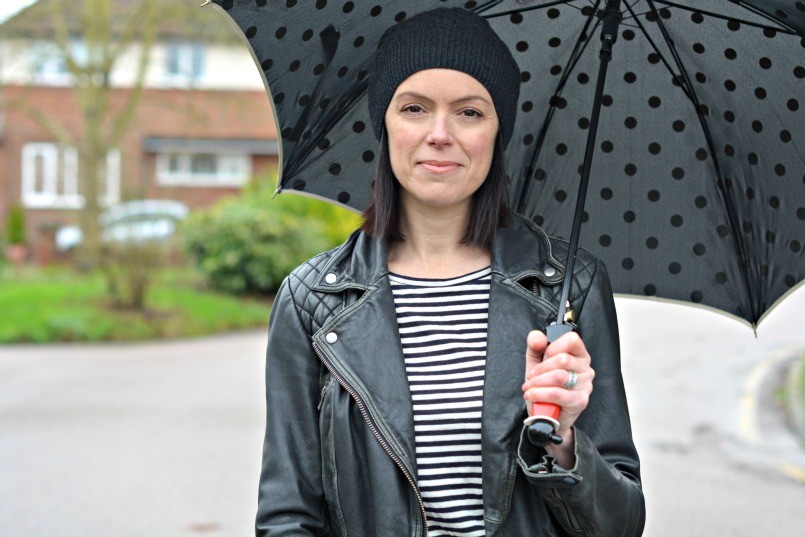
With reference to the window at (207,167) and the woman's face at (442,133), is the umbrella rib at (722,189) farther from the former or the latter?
the window at (207,167)

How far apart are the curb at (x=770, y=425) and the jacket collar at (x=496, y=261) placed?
6.28 m

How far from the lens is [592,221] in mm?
3090

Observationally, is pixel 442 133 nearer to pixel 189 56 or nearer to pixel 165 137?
pixel 165 137

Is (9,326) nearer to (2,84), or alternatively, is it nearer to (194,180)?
(2,84)

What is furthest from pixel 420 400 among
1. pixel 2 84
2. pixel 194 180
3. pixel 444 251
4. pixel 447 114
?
pixel 194 180

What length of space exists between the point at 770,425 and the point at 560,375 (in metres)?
8.64

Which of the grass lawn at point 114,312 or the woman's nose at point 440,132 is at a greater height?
the woman's nose at point 440,132

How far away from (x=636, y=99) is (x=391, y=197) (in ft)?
3.02

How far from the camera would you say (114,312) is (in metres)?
18.1

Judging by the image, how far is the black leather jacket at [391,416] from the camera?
88.5 inches

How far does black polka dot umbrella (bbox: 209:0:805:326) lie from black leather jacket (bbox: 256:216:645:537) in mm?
643

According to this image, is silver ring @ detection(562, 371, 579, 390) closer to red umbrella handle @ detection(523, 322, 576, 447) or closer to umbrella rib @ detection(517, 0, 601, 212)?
red umbrella handle @ detection(523, 322, 576, 447)

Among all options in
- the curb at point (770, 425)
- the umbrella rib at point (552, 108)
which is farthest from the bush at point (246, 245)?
the umbrella rib at point (552, 108)

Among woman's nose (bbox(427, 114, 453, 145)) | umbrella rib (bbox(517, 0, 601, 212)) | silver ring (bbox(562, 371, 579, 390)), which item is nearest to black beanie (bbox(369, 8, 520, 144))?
woman's nose (bbox(427, 114, 453, 145))
